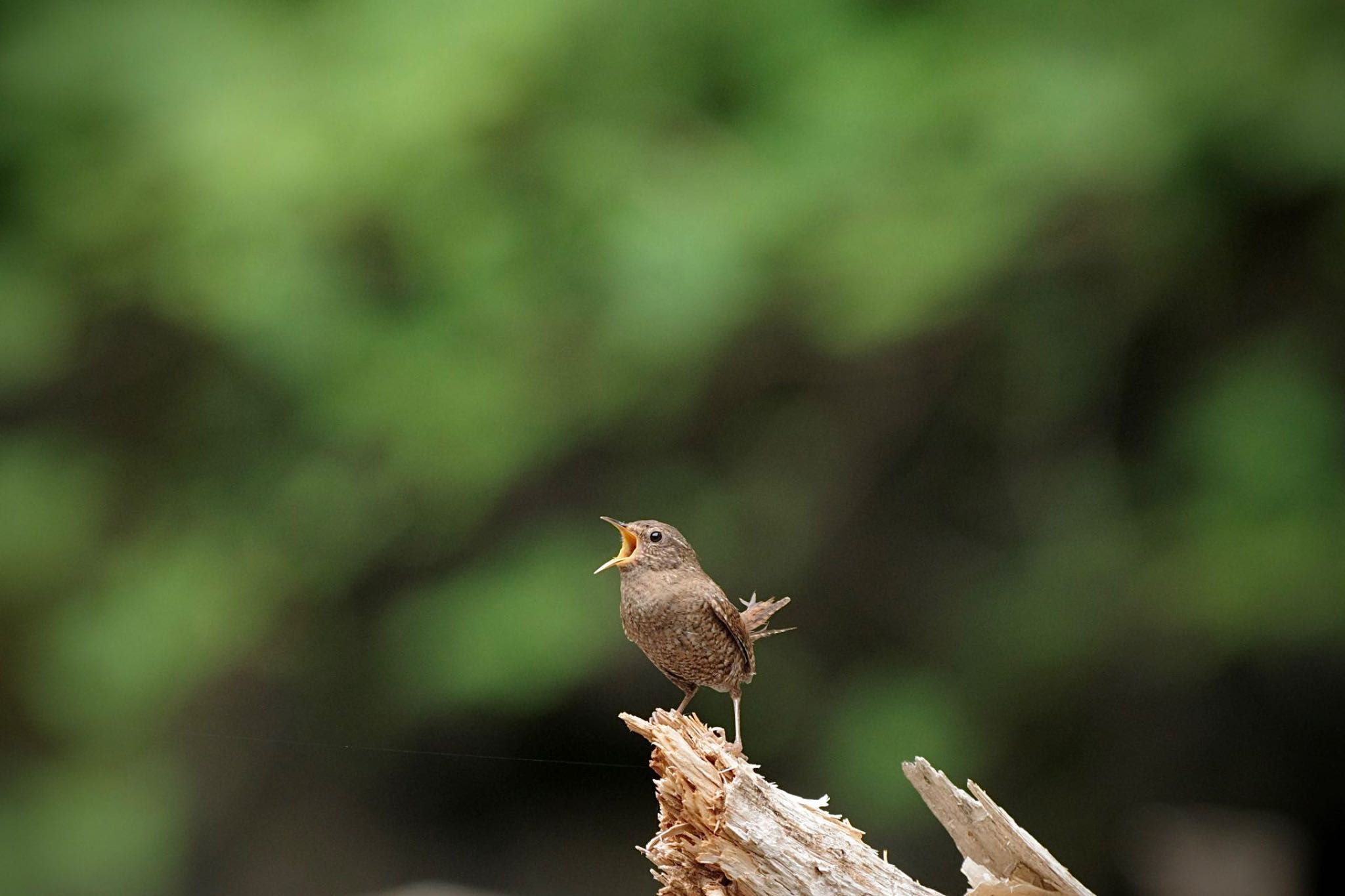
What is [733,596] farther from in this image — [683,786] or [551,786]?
[683,786]

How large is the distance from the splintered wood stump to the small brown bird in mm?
95

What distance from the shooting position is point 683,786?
1.39 m

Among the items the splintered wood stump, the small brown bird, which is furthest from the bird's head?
the splintered wood stump

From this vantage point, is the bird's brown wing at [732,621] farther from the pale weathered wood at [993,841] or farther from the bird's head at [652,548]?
the pale weathered wood at [993,841]

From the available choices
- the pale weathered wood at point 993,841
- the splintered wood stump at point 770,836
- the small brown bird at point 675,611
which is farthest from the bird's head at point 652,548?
the pale weathered wood at point 993,841

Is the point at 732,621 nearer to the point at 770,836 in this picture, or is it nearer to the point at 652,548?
the point at 652,548

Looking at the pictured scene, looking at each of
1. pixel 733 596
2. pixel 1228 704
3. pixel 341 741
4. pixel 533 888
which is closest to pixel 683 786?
pixel 733 596

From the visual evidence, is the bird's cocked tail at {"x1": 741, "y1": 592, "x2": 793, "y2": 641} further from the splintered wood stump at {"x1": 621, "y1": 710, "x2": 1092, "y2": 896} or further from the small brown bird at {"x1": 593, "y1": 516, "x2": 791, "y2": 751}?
the splintered wood stump at {"x1": 621, "y1": 710, "x2": 1092, "y2": 896}

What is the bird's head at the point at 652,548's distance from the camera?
1.55 meters

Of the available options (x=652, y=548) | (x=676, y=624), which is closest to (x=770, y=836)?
(x=676, y=624)

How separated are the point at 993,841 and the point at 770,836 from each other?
29 centimetres

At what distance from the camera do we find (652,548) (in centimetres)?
156

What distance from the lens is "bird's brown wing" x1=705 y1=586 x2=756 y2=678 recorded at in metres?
1.53

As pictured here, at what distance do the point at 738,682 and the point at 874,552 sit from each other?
1.41 meters
